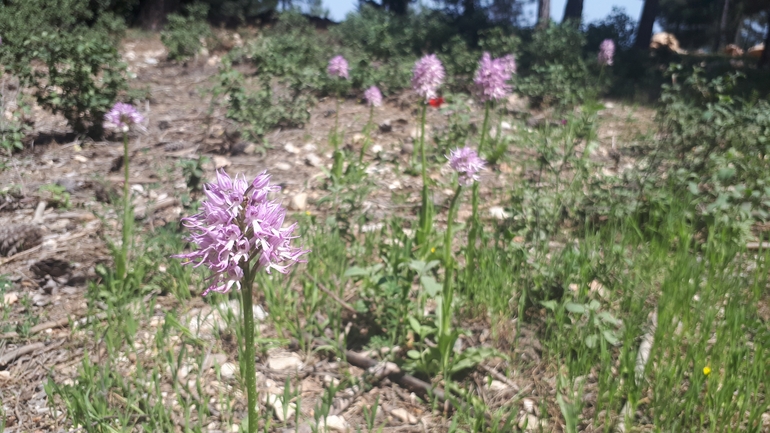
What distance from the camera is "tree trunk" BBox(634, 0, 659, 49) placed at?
49.3ft

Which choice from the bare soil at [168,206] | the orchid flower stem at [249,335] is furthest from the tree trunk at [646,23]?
the orchid flower stem at [249,335]

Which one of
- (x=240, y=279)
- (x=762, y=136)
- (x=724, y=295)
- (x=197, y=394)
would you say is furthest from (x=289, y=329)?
(x=762, y=136)

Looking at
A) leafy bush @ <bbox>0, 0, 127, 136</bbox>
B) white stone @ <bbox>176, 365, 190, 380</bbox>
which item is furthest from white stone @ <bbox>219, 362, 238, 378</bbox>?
leafy bush @ <bbox>0, 0, 127, 136</bbox>

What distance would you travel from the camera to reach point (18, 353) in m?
2.35

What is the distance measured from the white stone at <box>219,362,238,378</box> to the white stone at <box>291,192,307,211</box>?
1627 millimetres

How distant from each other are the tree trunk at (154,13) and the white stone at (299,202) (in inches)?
391

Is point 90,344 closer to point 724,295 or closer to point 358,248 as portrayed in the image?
point 358,248

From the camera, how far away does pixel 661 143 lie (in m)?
3.73

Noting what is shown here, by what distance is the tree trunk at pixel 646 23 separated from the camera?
49.3 ft

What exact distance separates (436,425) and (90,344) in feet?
4.90

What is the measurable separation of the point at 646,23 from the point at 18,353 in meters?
16.3

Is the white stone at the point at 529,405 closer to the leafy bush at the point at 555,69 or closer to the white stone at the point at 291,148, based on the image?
the white stone at the point at 291,148

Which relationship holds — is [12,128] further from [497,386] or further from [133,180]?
[497,386]

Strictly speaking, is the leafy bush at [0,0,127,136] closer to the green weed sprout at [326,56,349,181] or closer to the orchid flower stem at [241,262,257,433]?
the green weed sprout at [326,56,349,181]
